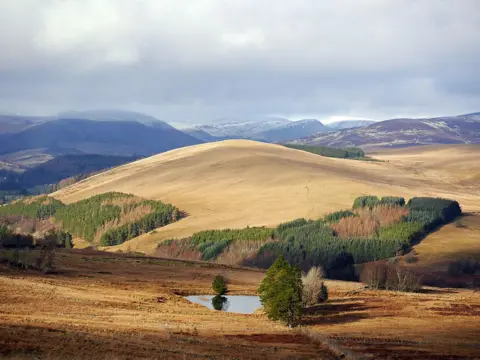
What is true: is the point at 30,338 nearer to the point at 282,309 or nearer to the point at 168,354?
the point at 168,354

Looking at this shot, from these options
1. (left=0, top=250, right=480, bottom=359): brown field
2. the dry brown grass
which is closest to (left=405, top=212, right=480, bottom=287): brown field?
(left=0, top=250, right=480, bottom=359): brown field

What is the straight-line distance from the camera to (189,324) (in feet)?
233

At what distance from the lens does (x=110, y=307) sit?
7912 centimetres

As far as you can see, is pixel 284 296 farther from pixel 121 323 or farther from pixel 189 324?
pixel 121 323

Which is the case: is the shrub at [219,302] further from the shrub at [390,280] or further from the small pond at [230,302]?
the shrub at [390,280]

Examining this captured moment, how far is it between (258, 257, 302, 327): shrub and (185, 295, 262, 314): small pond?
15.1m

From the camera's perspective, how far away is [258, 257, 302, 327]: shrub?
269 feet

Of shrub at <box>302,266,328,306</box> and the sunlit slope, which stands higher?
the sunlit slope

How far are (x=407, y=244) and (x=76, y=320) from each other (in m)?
137

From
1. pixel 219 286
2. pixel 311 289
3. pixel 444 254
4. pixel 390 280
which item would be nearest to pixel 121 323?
pixel 311 289

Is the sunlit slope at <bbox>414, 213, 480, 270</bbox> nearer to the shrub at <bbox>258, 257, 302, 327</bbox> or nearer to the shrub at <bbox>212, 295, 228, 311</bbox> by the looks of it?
the shrub at <bbox>212, 295, 228, 311</bbox>

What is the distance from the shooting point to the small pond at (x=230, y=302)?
333ft

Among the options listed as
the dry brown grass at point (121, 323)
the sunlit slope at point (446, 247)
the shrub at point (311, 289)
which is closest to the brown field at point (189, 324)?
the dry brown grass at point (121, 323)

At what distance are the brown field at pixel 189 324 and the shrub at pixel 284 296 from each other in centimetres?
162
